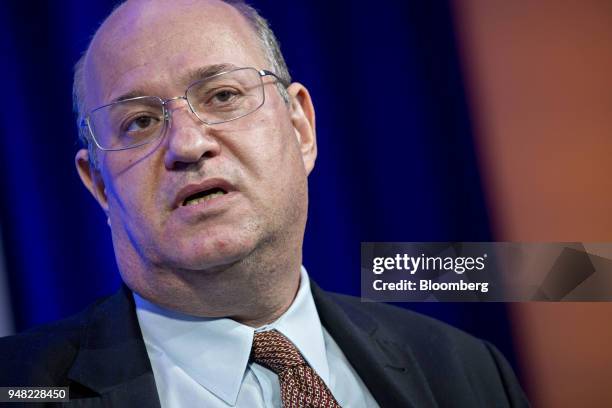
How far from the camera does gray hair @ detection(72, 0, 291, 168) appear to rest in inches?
64.7

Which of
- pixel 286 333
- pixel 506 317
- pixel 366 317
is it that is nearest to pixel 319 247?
pixel 366 317

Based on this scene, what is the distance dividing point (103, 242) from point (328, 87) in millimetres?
715

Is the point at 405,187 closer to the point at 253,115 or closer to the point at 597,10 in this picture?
the point at 253,115

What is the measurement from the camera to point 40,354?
1.52 m

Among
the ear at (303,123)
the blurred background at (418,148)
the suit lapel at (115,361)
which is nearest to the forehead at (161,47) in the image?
the ear at (303,123)

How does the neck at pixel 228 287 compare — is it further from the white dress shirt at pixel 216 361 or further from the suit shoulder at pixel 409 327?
the suit shoulder at pixel 409 327

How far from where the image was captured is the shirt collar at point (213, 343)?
4.97 feet

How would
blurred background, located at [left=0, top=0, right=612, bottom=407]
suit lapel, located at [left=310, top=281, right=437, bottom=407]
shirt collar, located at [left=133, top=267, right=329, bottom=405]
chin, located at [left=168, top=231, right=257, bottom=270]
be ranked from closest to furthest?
chin, located at [left=168, top=231, right=257, bottom=270]
shirt collar, located at [left=133, top=267, right=329, bottom=405]
suit lapel, located at [left=310, top=281, right=437, bottom=407]
blurred background, located at [left=0, top=0, right=612, bottom=407]

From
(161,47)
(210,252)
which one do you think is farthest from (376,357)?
(161,47)

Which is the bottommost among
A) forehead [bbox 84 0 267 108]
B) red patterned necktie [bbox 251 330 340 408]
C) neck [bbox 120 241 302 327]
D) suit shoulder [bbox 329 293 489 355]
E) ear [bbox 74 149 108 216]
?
red patterned necktie [bbox 251 330 340 408]

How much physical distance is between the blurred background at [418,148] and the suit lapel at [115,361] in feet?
1.02

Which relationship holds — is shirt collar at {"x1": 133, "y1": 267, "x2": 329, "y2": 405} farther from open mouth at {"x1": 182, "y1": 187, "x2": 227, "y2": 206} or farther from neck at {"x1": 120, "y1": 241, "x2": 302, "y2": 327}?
open mouth at {"x1": 182, "y1": 187, "x2": 227, "y2": 206}

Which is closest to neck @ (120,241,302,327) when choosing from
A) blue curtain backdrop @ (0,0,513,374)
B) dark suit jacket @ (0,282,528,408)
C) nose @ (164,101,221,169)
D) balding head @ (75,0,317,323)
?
balding head @ (75,0,317,323)

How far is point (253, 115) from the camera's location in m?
1.53
